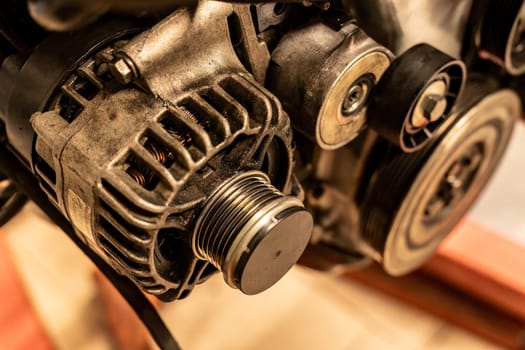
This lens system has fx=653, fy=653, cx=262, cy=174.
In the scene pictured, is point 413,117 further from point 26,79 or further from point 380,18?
point 26,79

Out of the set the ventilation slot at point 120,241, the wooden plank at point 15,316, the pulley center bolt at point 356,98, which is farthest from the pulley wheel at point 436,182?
the wooden plank at point 15,316

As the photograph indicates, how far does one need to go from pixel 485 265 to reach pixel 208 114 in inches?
32.2

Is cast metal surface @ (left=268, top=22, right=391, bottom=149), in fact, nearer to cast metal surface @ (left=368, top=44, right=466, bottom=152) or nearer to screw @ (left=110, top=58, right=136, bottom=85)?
cast metal surface @ (left=368, top=44, right=466, bottom=152)

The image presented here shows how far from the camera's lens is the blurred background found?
1172mm

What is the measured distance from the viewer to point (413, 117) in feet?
A: 2.01

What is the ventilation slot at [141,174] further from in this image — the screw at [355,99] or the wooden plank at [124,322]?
the wooden plank at [124,322]

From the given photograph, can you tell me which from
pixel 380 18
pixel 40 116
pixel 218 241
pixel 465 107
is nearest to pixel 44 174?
pixel 40 116

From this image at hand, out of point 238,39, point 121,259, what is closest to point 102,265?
point 121,259

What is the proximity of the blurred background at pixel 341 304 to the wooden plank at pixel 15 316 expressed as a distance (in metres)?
0.08

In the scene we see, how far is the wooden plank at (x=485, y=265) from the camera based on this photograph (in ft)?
3.74

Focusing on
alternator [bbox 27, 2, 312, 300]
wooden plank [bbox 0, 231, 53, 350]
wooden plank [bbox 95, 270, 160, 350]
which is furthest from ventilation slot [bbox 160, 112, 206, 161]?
wooden plank [bbox 0, 231, 53, 350]

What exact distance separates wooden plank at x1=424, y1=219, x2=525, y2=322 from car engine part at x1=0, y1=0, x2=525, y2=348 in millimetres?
509

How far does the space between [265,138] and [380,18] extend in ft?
0.65

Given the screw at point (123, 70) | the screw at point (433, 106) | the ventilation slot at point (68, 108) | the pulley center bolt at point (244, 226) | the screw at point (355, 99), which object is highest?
the screw at point (123, 70)
